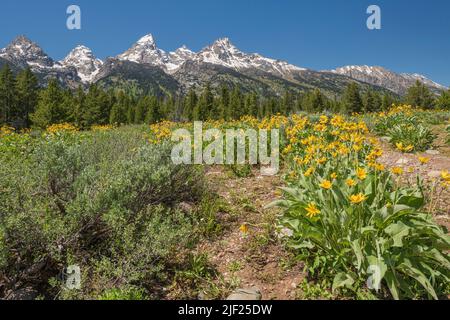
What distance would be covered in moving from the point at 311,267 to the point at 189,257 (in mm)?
1284

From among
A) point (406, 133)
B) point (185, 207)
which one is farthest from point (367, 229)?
point (406, 133)

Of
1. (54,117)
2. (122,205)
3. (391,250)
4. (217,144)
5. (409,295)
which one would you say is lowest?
(409,295)

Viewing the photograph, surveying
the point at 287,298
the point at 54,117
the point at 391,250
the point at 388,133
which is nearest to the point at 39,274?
the point at 287,298

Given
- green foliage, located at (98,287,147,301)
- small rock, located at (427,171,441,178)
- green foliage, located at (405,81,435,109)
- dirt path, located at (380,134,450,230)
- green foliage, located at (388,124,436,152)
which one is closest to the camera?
green foliage, located at (98,287,147,301)

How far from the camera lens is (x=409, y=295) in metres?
2.55

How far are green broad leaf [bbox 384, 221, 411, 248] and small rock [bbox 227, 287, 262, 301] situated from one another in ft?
4.16

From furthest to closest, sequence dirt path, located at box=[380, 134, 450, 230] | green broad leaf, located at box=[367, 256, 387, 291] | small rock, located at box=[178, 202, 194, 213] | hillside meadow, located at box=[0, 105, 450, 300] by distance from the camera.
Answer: small rock, located at box=[178, 202, 194, 213], dirt path, located at box=[380, 134, 450, 230], hillside meadow, located at box=[0, 105, 450, 300], green broad leaf, located at box=[367, 256, 387, 291]

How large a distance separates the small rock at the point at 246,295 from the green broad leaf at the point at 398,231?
127cm

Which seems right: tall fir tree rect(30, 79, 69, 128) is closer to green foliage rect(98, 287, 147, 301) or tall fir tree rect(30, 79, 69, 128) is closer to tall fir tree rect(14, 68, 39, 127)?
tall fir tree rect(14, 68, 39, 127)

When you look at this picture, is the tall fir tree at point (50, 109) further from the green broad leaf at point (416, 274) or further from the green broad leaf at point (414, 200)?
the green broad leaf at point (416, 274)

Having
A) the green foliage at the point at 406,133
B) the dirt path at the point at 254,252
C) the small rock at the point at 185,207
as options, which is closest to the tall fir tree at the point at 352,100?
the green foliage at the point at 406,133

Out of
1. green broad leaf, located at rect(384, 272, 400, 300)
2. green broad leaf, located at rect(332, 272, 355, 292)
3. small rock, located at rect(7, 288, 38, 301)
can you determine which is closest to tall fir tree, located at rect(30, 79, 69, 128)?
small rock, located at rect(7, 288, 38, 301)

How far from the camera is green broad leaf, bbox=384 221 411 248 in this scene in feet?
8.25

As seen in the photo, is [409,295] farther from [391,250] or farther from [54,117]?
[54,117]
